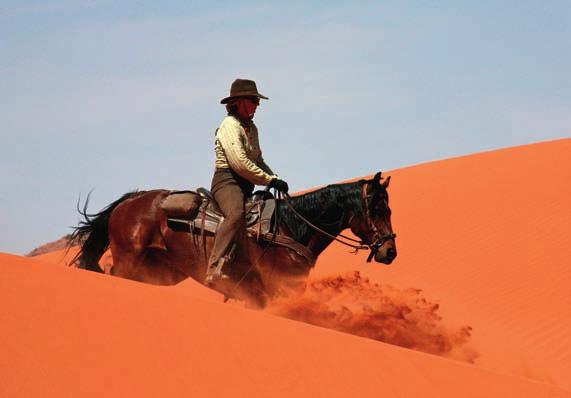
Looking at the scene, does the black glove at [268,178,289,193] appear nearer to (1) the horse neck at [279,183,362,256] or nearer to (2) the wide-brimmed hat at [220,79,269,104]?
(1) the horse neck at [279,183,362,256]

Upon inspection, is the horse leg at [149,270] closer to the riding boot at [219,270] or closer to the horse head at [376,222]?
the riding boot at [219,270]

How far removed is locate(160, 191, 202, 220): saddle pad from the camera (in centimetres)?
1034

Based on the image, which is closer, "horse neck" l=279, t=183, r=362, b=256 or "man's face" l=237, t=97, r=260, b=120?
"horse neck" l=279, t=183, r=362, b=256

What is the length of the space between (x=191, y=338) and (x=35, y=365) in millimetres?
1128

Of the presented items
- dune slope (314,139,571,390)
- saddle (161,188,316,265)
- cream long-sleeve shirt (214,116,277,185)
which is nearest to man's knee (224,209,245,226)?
saddle (161,188,316,265)

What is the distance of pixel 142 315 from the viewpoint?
6.46 m

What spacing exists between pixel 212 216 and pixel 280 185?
86cm

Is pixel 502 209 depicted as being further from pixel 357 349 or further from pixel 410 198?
pixel 357 349

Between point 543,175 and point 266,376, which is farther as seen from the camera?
point 543,175

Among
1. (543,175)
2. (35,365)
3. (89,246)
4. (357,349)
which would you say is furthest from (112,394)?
(543,175)

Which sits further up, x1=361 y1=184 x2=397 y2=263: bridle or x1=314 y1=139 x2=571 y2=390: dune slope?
x1=314 y1=139 x2=571 y2=390: dune slope

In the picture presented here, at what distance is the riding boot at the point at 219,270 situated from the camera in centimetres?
970

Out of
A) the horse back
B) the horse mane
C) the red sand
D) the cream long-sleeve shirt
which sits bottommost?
the red sand

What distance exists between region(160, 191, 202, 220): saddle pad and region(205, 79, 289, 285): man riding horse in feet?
1.02
